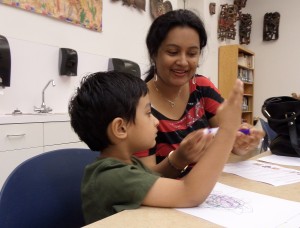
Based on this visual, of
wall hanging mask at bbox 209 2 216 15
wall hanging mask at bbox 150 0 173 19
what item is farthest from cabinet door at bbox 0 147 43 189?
wall hanging mask at bbox 209 2 216 15

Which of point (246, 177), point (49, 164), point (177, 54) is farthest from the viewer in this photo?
point (177, 54)

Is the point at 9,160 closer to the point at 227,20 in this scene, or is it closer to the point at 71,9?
the point at 71,9

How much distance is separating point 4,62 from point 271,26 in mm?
5039

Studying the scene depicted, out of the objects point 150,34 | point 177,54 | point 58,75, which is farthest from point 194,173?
point 58,75

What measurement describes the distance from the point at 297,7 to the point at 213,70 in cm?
206

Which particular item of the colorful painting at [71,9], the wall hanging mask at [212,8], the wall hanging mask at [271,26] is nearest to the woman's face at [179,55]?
the colorful painting at [71,9]

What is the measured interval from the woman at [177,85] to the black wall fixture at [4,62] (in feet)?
3.74

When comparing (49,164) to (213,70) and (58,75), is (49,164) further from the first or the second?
(213,70)

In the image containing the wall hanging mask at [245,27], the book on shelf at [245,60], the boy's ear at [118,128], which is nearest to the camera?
the boy's ear at [118,128]

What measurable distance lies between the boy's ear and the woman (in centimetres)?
36

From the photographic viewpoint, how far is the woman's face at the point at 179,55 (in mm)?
1232

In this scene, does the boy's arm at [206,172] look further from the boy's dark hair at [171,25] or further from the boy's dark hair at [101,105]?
the boy's dark hair at [171,25]

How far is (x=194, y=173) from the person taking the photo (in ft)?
2.13

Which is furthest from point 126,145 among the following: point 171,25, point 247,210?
point 171,25
